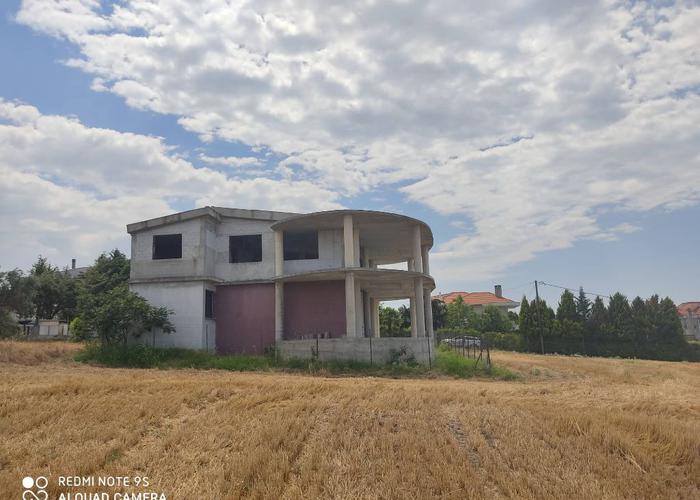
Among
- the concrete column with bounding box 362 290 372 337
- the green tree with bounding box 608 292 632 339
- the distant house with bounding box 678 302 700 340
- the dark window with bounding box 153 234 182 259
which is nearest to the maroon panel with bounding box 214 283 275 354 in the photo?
the dark window with bounding box 153 234 182 259

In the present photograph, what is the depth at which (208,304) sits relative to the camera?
26.5 m

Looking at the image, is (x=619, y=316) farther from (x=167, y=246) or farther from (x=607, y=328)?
(x=167, y=246)

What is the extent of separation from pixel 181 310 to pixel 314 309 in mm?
6198

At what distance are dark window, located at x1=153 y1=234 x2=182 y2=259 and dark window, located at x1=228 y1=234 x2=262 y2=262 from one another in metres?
2.49

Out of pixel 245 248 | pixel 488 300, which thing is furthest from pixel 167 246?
pixel 488 300

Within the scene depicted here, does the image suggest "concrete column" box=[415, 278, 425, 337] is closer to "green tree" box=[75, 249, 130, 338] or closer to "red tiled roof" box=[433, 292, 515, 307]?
"green tree" box=[75, 249, 130, 338]

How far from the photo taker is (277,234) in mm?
26422

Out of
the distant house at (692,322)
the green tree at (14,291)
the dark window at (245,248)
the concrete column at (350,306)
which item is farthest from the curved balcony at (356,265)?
the distant house at (692,322)

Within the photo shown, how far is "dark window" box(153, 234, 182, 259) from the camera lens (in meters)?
27.1

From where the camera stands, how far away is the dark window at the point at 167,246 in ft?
89.0

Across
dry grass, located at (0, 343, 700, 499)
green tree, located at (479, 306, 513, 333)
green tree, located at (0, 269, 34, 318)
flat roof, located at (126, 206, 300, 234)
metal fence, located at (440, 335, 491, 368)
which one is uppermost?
flat roof, located at (126, 206, 300, 234)

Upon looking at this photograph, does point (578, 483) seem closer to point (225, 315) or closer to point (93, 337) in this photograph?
point (225, 315)

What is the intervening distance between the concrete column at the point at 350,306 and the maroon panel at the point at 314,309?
1651 millimetres

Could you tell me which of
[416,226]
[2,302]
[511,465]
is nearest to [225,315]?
[416,226]
